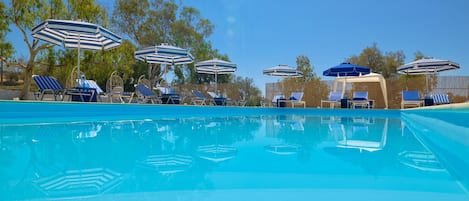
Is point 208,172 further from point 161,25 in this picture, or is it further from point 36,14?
point 161,25

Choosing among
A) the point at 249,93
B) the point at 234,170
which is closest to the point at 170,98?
the point at 249,93

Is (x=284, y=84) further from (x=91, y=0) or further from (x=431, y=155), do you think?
(x=431, y=155)

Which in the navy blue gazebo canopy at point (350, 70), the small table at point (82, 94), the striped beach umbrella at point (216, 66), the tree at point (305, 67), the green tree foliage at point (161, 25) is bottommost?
the small table at point (82, 94)

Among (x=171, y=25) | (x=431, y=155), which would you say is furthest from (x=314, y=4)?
(x=431, y=155)

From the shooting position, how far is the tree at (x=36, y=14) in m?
11.2

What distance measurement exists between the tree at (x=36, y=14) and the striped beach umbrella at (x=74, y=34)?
11.3 feet

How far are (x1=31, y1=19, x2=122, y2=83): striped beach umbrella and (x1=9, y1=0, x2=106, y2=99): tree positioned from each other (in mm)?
3443

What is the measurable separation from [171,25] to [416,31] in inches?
506

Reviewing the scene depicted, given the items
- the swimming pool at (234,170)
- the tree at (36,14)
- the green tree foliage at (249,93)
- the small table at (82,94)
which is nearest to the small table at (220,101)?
the green tree foliage at (249,93)

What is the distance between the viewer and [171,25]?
57.8ft

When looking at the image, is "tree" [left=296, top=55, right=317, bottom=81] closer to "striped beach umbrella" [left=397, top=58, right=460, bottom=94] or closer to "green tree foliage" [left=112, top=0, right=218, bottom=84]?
"green tree foliage" [left=112, top=0, right=218, bottom=84]

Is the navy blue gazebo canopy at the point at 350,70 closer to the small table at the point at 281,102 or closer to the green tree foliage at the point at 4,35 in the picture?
the small table at the point at 281,102

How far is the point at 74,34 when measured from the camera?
8266mm

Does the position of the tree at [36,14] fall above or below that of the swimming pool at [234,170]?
above
